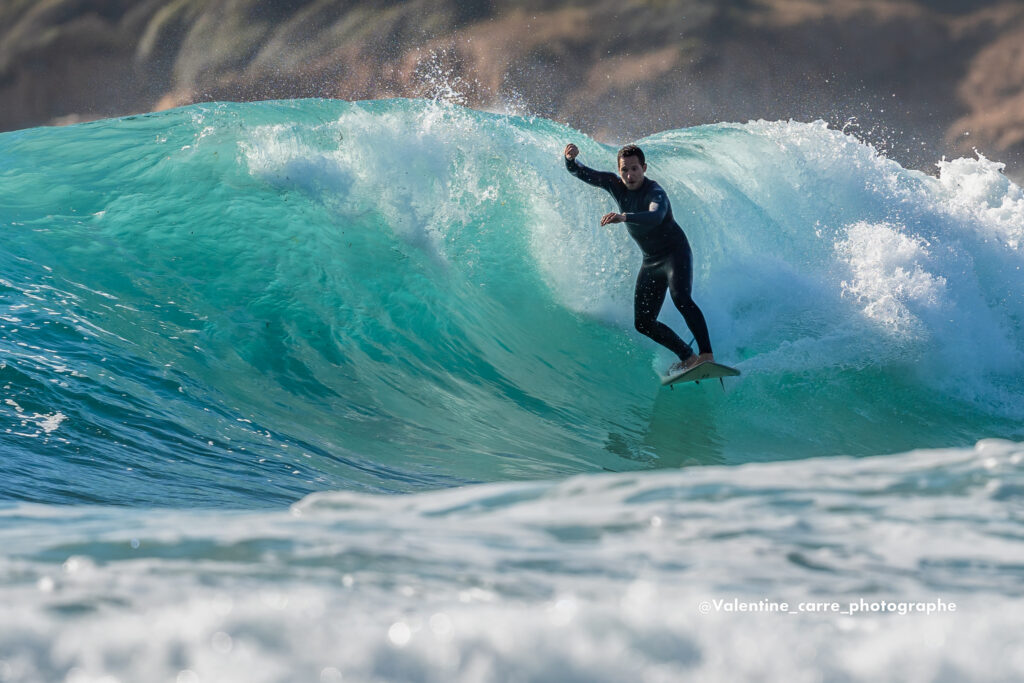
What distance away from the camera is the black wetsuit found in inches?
188

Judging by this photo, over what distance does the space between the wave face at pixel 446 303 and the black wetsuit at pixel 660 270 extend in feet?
1.77

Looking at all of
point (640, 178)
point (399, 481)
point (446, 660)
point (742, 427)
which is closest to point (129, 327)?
point (399, 481)

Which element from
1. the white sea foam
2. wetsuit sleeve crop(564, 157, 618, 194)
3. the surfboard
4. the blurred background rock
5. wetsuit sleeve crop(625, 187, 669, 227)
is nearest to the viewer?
the white sea foam

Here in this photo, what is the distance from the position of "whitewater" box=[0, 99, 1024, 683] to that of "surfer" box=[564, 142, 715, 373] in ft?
1.70

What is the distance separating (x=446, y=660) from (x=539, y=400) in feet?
13.6

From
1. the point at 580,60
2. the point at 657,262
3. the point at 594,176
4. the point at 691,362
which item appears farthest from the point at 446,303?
the point at 580,60

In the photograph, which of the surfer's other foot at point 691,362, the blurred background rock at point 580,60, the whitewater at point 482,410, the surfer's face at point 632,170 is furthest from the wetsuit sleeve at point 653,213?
the blurred background rock at point 580,60

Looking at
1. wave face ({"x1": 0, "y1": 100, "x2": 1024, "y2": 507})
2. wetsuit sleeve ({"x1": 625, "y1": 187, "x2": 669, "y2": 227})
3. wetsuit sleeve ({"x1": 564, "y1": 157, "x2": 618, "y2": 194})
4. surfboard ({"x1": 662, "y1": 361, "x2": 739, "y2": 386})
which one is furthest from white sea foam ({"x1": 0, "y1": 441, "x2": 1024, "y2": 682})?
wetsuit sleeve ({"x1": 564, "y1": 157, "x2": 618, "y2": 194})

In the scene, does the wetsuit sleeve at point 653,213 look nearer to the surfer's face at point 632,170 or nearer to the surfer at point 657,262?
the surfer at point 657,262

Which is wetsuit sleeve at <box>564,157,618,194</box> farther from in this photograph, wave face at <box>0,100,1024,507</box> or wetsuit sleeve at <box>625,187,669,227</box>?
wave face at <box>0,100,1024,507</box>

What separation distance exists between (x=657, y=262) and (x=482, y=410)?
1.21 metres

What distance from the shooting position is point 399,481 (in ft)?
12.8

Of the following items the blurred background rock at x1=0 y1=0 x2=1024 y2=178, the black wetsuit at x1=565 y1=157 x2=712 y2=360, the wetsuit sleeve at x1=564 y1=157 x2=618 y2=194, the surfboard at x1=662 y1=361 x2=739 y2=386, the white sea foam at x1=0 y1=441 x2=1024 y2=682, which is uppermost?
the blurred background rock at x1=0 y1=0 x2=1024 y2=178

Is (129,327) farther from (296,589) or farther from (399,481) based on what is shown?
(296,589)
